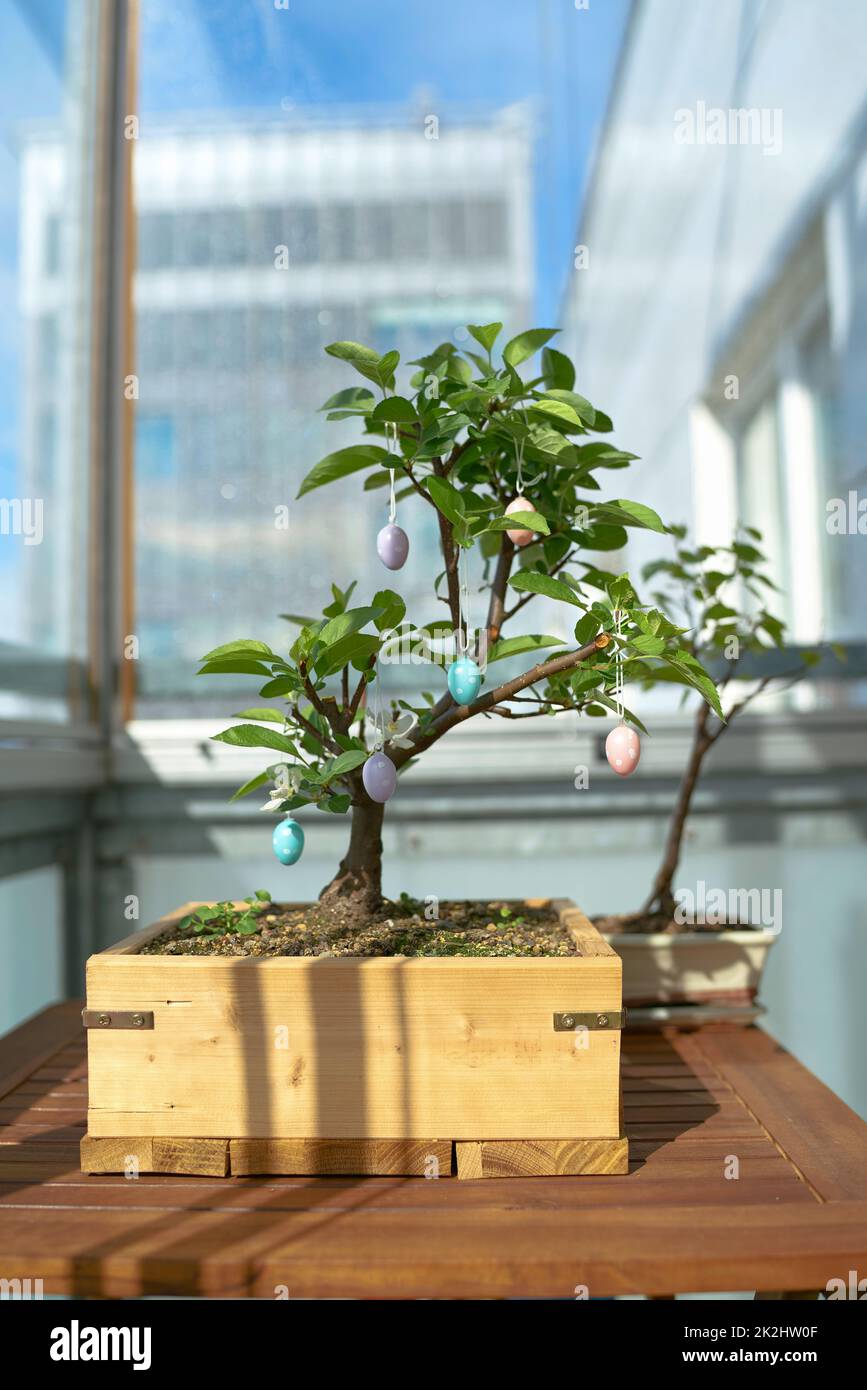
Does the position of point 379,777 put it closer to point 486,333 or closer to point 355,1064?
point 355,1064

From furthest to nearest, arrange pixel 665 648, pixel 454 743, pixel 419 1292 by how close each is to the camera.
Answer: pixel 454 743 → pixel 665 648 → pixel 419 1292

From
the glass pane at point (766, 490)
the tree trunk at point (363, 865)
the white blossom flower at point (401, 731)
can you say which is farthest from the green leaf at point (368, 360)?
the glass pane at point (766, 490)

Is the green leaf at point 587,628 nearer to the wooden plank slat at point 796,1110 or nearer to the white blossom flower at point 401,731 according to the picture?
the white blossom flower at point 401,731

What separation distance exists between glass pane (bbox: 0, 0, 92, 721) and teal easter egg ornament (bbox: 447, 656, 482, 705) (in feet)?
3.13

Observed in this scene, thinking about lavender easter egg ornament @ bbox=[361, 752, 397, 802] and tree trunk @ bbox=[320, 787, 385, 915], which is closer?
lavender easter egg ornament @ bbox=[361, 752, 397, 802]

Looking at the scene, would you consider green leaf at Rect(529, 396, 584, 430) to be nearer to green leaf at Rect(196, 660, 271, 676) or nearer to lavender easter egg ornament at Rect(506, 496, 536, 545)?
lavender easter egg ornament at Rect(506, 496, 536, 545)

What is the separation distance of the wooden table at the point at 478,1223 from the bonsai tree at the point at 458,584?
1.08 ft

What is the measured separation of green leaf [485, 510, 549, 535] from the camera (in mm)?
969

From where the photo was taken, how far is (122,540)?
6.84ft

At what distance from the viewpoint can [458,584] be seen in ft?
3.61

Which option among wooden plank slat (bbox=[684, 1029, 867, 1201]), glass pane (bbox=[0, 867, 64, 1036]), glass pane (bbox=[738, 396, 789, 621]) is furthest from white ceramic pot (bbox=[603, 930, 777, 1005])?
glass pane (bbox=[0, 867, 64, 1036])
